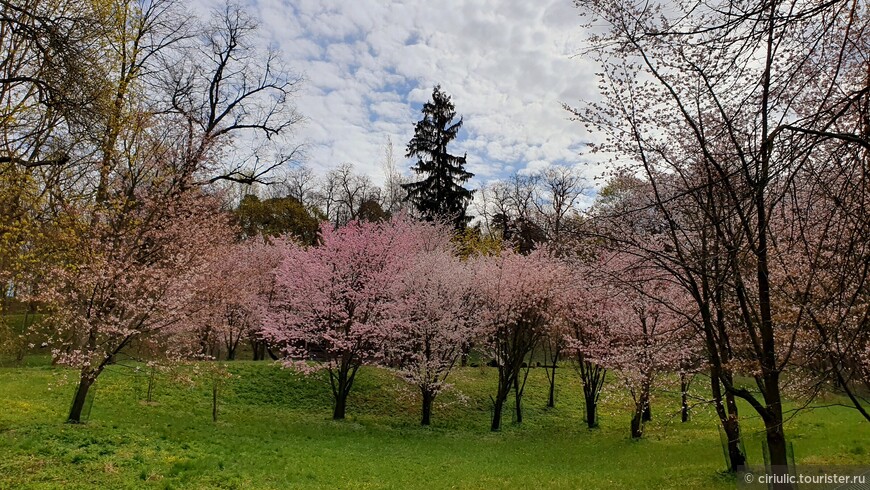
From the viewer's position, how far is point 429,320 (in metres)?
17.2

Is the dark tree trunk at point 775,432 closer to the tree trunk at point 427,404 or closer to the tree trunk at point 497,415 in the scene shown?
the tree trunk at point 497,415

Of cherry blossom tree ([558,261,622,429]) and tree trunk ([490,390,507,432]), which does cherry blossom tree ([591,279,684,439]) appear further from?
tree trunk ([490,390,507,432])

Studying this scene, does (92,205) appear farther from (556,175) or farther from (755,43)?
(556,175)

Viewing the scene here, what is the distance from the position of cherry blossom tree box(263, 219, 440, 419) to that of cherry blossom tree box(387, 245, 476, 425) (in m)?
0.51

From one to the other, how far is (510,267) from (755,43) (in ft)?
50.1

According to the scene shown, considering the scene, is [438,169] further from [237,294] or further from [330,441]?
[330,441]

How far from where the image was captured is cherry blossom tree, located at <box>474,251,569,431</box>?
17594 millimetres

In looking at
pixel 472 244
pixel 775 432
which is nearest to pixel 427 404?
pixel 775 432

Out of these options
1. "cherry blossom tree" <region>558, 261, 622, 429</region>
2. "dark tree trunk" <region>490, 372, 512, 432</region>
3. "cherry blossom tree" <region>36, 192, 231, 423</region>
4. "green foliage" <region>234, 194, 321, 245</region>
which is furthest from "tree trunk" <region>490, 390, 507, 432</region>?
"green foliage" <region>234, 194, 321, 245</region>

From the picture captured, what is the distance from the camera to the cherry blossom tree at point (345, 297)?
16.9 meters

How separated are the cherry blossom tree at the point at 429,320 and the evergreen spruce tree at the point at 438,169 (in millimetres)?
14177

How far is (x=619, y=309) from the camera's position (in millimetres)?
15805


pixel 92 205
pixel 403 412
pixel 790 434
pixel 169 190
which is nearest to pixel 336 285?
pixel 403 412

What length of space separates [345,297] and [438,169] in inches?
664
